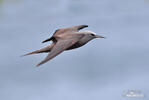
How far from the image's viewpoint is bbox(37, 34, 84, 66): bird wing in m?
14.4

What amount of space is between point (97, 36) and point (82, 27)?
2.68 meters

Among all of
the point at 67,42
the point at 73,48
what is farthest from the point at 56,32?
the point at 67,42

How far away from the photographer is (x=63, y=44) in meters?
16.0


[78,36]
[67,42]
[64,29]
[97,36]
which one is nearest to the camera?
[67,42]

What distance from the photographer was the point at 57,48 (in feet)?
50.3

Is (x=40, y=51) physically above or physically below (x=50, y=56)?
below

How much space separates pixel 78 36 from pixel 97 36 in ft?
8.92

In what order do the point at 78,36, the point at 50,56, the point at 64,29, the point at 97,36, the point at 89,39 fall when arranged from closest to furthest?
the point at 50,56
the point at 78,36
the point at 89,39
the point at 97,36
the point at 64,29

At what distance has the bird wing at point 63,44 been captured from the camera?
14.4m

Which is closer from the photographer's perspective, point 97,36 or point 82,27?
point 97,36

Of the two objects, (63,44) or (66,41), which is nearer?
(63,44)

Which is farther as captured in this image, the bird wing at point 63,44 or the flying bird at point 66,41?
the flying bird at point 66,41

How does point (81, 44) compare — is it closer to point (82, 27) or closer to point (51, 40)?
point (51, 40)

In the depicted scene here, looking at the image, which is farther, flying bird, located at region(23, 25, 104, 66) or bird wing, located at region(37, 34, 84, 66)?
flying bird, located at region(23, 25, 104, 66)
